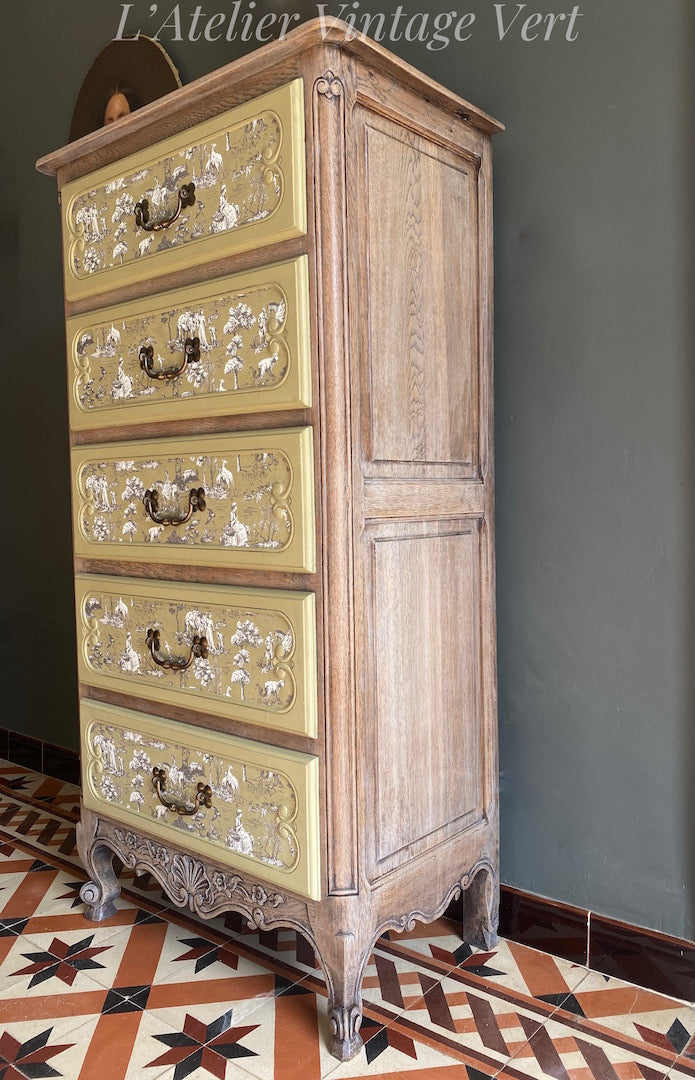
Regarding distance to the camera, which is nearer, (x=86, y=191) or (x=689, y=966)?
(x=689, y=966)

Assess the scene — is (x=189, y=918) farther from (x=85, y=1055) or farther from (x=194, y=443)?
(x=194, y=443)

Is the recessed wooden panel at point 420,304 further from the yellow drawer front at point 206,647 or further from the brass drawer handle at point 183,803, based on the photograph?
the brass drawer handle at point 183,803

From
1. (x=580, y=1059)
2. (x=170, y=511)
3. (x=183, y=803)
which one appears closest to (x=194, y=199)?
(x=170, y=511)

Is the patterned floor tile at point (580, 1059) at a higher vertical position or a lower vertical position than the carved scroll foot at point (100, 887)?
lower

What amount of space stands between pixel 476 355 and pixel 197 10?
53.5 inches

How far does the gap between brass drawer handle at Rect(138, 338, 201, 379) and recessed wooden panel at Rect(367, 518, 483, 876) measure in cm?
44

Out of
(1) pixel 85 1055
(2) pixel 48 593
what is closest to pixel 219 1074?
(1) pixel 85 1055

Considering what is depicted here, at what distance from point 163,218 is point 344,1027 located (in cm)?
138

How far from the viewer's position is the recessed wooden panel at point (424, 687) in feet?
4.73

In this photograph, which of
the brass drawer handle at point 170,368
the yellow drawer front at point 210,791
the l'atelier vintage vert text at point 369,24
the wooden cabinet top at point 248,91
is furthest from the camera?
the l'atelier vintage vert text at point 369,24

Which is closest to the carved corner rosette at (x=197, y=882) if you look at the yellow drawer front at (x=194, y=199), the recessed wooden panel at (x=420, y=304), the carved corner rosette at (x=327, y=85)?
the recessed wooden panel at (x=420, y=304)

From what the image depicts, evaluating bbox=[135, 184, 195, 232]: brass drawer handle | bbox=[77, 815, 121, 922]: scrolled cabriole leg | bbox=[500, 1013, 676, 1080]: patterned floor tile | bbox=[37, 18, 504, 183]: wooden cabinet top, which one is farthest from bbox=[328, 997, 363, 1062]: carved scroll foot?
bbox=[37, 18, 504, 183]: wooden cabinet top

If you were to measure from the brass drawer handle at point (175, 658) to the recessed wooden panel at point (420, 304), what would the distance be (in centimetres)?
43

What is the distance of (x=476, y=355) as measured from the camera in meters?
1.65
